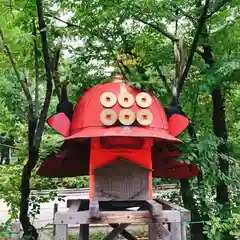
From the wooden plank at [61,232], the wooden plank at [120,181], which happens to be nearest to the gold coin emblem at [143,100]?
the wooden plank at [120,181]

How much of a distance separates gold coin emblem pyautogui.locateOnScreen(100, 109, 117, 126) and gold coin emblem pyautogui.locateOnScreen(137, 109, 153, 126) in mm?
237

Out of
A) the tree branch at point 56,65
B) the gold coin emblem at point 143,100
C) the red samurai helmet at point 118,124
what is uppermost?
the tree branch at point 56,65

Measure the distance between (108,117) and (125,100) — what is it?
0.26 meters

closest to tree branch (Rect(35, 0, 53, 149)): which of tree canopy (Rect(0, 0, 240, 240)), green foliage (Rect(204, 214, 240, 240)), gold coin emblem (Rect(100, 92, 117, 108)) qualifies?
tree canopy (Rect(0, 0, 240, 240))

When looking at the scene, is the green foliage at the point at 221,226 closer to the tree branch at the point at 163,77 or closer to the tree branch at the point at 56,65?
the tree branch at the point at 163,77

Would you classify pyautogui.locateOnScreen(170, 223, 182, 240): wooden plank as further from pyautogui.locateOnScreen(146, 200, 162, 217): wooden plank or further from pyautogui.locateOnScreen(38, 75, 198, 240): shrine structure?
pyautogui.locateOnScreen(146, 200, 162, 217): wooden plank

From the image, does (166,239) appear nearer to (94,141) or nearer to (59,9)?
(94,141)

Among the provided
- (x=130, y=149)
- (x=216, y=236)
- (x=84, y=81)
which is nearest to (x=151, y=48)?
(x=84, y=81)

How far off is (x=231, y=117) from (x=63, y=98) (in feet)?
11.4

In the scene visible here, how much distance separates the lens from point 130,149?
3482 mm

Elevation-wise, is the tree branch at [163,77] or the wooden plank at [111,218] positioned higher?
the tree branch at [163,77]

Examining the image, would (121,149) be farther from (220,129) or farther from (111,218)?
(220,129)

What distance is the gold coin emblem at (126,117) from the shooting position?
10.8ft

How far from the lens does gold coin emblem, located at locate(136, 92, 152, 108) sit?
3.41 metres
